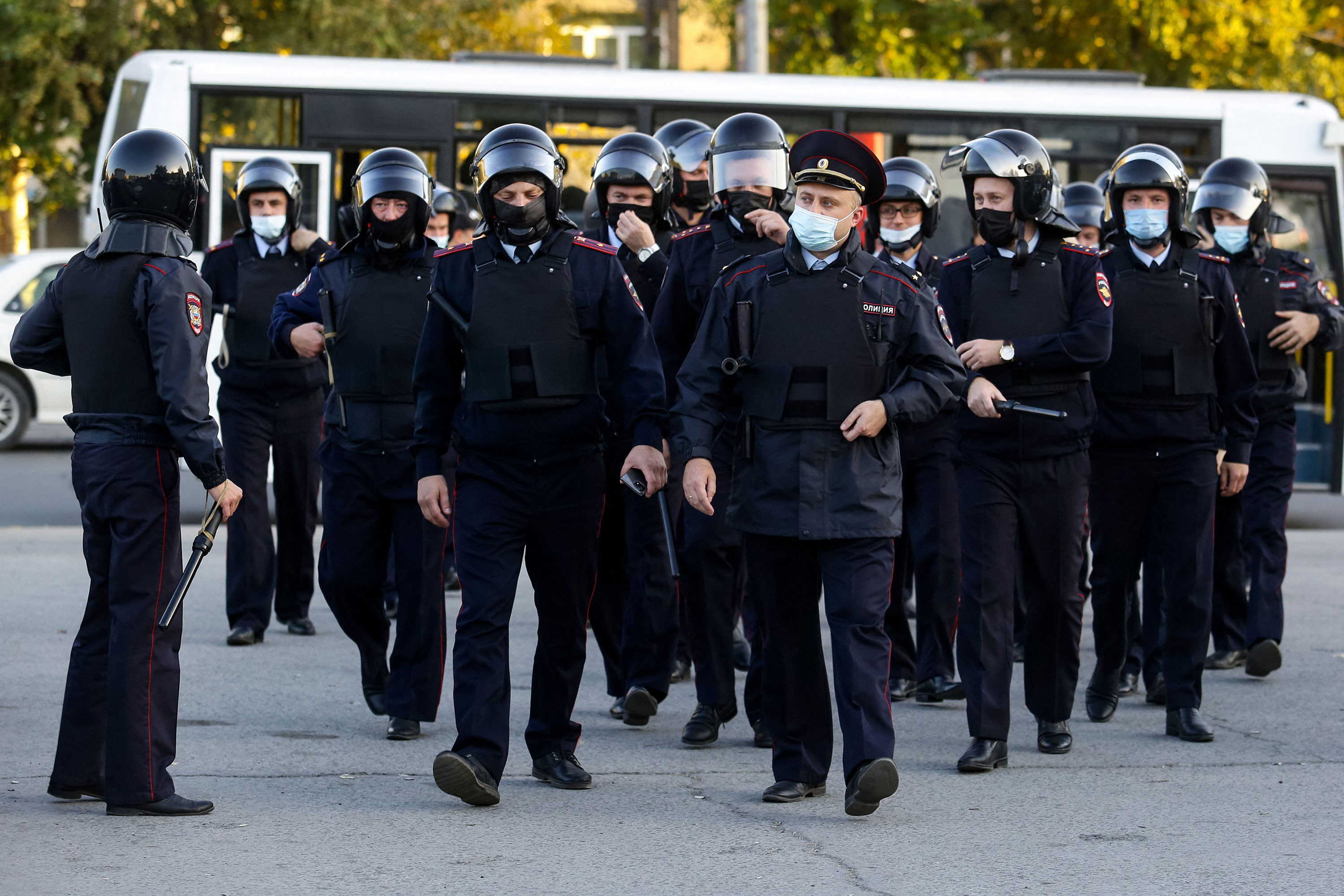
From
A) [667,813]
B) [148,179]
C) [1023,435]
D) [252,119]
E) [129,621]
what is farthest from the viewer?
[252,119]

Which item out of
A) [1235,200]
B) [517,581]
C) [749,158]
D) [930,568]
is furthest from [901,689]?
[1235,200]

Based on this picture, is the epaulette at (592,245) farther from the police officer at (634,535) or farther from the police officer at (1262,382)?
the police officer at (1262,382)

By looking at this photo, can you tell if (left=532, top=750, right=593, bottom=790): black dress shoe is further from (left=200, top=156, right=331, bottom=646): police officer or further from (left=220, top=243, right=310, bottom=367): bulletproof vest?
(left=220, top=243, right=310, bottom=367): bulletproof vest

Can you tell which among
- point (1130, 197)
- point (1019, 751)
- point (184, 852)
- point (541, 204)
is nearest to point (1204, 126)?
point (1130, 197)

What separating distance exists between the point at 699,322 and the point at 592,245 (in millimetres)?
832

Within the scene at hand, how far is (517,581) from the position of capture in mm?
5688

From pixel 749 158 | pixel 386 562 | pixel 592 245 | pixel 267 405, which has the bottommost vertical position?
pixel 386 562

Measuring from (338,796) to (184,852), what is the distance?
0.79 metres

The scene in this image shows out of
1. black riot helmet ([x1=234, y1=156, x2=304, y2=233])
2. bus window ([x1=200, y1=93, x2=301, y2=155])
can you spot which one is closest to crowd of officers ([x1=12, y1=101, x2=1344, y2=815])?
black riot helmet ([x1=234, y1=156, x2=304, y2=233])

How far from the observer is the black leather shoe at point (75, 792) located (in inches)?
217

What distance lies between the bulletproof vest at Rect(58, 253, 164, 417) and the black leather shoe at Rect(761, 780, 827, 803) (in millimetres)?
2185

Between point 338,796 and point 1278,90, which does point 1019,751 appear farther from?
point 1278,90

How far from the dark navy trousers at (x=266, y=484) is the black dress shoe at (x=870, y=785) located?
3989mm

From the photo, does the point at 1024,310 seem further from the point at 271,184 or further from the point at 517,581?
the point at 271,184
